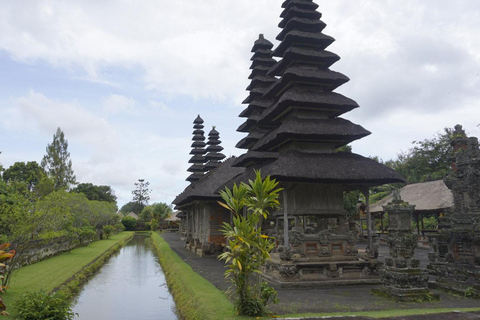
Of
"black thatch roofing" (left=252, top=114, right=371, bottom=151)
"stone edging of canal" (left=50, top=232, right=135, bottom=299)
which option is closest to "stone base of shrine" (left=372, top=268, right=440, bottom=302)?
"black thatch roofing" (left=252, top=114, right=371, bottom=151)

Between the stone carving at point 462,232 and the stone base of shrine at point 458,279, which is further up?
the stone carving at point 462,232

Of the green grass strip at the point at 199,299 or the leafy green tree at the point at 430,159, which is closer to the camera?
the green grass strip at the point at 199,299

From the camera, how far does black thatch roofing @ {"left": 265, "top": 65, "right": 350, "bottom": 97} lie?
15250mm

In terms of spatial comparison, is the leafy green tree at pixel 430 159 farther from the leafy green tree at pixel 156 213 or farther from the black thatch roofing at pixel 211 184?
the leafy green tree at pixel 156 213

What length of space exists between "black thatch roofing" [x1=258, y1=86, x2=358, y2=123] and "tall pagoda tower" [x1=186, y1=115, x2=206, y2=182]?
22.3 metres

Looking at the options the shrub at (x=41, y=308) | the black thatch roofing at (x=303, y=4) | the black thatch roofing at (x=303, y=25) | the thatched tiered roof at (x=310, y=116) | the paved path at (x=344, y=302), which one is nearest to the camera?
the shrub at (x=41, y=308)

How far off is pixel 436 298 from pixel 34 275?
49.4 ft

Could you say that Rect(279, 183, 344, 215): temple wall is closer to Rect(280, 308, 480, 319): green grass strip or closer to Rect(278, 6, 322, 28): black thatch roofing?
Rect(280, 308, 480, 319): green grass strip

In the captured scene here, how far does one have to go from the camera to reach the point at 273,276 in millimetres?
13125

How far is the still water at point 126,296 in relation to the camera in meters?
11.7

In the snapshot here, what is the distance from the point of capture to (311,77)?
15250 millimetres

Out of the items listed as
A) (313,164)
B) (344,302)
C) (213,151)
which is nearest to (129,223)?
(213,151)

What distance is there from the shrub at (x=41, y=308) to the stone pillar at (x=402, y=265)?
9090 mm

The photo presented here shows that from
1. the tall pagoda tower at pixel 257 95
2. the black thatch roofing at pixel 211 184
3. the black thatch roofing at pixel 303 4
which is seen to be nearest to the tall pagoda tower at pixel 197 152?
the black thatch roofing at pixel 211 184
